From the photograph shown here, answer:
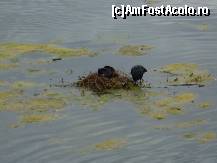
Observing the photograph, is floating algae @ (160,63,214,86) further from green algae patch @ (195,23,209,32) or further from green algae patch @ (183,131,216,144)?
green algae patch @ (195,23,209,32)

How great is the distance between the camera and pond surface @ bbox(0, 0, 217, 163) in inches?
480

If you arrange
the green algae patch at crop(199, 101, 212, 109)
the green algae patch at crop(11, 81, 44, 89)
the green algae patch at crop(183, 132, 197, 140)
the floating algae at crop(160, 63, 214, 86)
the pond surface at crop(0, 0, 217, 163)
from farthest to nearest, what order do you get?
the floating algae at crop(160, 63, 214, 86)
the green algae patch at crop(11, 81, 44, 89)
the green algae patch at crop(199, 101, 212, 109)
the green algae patch at crop(183, 132, 197, 140)
the pond surface at crop(0, 0, 217, 163)

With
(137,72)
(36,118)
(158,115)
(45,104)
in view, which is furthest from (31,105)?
(158,115)

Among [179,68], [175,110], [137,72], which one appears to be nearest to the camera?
[175,110]

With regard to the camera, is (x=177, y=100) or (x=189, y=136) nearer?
(x=189, y=136)

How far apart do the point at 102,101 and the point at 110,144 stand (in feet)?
8.64

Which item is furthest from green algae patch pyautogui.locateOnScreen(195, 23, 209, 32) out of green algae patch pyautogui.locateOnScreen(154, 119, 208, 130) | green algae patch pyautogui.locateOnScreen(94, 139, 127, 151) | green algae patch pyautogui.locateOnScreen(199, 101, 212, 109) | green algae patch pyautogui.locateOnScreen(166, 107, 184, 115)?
green algae patch pyautogui.locateOnScreen(94, 139, 127, 151)

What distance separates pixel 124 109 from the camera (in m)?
14.5

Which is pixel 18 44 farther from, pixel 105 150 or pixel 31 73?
pixel 105 150

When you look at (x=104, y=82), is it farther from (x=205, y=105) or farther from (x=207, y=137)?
(x=207, y=137)

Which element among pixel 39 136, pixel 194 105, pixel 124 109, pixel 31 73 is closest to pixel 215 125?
pixel 194 105

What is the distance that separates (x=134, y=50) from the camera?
771 inches

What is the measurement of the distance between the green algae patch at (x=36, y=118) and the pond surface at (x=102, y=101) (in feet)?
0.17

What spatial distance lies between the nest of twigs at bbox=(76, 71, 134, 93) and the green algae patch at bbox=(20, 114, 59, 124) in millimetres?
2202
